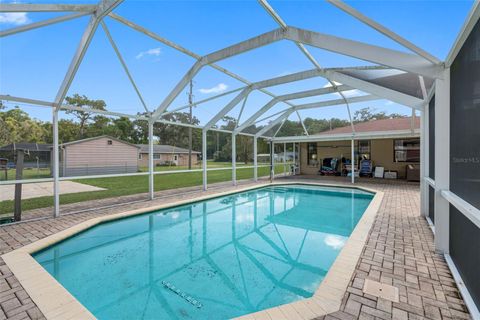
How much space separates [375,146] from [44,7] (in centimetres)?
1495

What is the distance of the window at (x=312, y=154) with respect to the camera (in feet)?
52.9

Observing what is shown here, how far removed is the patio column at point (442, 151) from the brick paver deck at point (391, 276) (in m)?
0.48

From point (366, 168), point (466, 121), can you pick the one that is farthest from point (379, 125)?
point (466, 121)

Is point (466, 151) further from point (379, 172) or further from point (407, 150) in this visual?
point (407, 150)

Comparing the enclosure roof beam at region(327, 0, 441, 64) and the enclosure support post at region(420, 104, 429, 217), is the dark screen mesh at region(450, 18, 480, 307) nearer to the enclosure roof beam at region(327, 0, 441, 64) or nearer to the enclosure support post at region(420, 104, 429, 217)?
the enclosure roof beam at region(327, 0, 441, 64)

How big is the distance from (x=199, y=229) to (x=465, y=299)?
188 inches

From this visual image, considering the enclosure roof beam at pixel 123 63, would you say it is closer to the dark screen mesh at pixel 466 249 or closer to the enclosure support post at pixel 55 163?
the enclosure support post at pixel 55 163

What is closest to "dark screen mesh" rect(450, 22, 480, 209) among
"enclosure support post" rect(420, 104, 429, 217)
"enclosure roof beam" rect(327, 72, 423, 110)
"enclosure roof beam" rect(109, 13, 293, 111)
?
"enclosure support post" rect(420, 104, 429, 217)

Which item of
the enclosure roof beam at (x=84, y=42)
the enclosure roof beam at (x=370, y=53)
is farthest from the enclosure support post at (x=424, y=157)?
the enclosure roof beam at (x=84, y=42)

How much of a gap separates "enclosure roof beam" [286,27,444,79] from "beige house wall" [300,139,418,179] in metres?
11.3

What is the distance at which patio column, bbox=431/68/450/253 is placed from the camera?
317 centimetres

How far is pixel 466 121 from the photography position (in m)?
2.47

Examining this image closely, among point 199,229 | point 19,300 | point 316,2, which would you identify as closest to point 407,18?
point 316,2

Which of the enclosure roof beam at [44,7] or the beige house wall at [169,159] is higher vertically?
the enclosure roof beam at [44,7]
